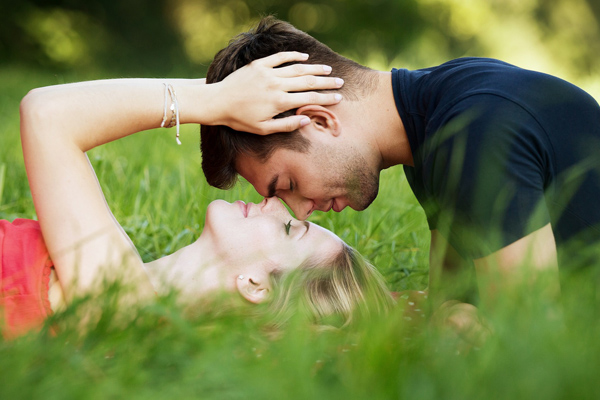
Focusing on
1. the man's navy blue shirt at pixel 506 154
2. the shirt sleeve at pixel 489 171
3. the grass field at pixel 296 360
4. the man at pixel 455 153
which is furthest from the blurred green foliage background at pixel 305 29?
the grass field at pixel 296 360

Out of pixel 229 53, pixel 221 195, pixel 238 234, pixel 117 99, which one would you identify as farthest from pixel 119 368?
pixel 221 195

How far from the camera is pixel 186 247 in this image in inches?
90.4

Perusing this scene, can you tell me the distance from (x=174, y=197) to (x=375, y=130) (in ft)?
4.69

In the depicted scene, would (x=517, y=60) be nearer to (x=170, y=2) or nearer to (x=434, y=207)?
(x=170, y=2)

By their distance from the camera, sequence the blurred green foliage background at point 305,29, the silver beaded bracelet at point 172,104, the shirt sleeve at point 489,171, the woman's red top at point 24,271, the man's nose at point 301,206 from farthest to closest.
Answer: the blurred green foliage background at point 305,29
the man's nose at point 301,206
the silver beaded bracelet at point 172,104
the woman's red top at point 24,271
the shirt sleeve at point 489,171

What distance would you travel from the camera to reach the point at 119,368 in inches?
47.0

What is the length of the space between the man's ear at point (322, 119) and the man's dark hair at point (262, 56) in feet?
0.20

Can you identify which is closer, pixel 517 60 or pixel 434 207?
pixel 434 207

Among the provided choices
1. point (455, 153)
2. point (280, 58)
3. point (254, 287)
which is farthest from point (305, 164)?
point (455, 153)

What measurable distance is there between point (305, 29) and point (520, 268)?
13.2 meters

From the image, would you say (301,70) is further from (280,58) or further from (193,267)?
(193,267)

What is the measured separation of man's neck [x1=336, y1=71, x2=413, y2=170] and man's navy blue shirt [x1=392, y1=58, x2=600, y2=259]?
0.13 metres

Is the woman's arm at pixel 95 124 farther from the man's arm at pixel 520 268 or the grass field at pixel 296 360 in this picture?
the man's arm at pixel 520 268

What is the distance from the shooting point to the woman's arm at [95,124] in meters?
2.02
